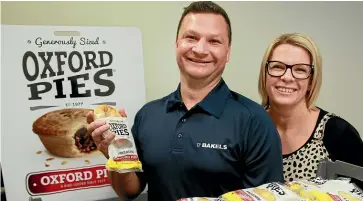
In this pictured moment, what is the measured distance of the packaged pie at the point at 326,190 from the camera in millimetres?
945

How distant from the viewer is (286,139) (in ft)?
4.82

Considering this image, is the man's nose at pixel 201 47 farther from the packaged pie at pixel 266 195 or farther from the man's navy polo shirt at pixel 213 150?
the packaged pie at pixel 266 195

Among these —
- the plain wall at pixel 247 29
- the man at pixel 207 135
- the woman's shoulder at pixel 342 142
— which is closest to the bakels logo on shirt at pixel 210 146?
the man at pixel 207 135

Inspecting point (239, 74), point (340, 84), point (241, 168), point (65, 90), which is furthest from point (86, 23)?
point (340, 84)

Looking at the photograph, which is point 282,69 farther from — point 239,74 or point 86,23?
point 86,23

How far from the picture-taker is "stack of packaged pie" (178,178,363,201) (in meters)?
0.90

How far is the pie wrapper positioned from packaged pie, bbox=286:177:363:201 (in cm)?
42

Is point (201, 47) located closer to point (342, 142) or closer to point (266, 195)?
point (266, 195)

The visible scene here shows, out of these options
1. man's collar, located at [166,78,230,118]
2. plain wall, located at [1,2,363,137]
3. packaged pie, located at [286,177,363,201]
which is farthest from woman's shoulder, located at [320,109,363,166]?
plain wall, located at [1,2,363,137]

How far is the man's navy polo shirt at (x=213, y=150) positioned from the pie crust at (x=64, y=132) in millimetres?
336

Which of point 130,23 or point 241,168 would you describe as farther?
point 130,23

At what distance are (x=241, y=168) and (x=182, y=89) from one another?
12.1 inches

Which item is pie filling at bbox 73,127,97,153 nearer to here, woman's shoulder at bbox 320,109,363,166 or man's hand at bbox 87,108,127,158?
man's hand at bbox 87,108,127,158

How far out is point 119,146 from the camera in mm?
1049
